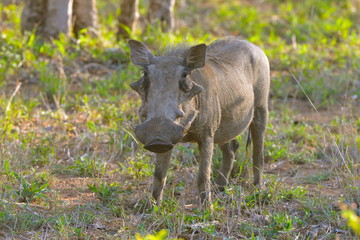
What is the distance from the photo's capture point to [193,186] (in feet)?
17.0

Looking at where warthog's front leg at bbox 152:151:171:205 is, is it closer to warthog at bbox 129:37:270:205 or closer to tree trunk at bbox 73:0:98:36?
warthog at bbox 129:37:270:205

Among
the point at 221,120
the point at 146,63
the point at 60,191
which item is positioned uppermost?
the point at 146,63

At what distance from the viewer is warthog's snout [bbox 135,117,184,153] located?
12.5 ft

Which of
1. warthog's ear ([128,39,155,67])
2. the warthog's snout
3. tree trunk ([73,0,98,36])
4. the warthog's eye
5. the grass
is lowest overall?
the grass

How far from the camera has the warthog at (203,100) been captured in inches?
155

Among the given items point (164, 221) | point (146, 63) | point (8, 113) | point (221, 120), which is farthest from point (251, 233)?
point (8, 113)

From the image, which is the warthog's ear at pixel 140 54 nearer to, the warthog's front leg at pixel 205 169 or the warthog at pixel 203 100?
the warthog at pixel 203 100

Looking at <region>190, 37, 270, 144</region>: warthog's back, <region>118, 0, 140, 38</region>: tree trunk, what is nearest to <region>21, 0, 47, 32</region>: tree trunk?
<region>118, 0, 140, 38</region>: tree trunk

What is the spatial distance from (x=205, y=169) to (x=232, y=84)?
2.38ft

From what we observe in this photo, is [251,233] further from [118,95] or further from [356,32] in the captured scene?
[356,32]

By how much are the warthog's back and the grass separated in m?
0.34

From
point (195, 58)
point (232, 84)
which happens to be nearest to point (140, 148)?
point (232, 84)

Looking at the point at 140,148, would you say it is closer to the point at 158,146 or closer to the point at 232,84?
the point at 232,84

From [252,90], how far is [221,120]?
57 cm
